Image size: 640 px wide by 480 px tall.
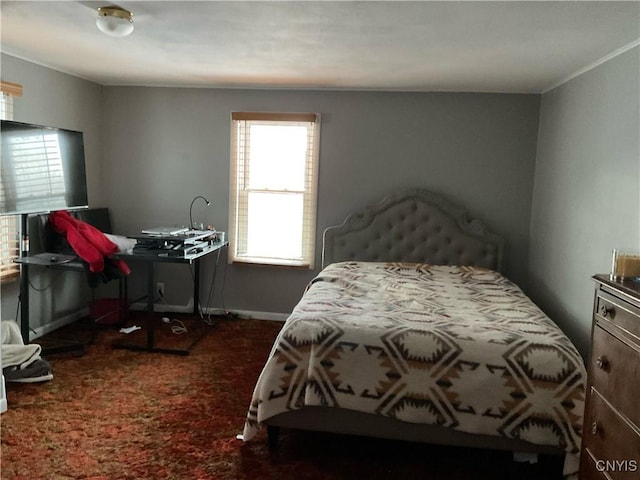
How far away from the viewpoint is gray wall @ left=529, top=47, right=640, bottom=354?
2.81 m

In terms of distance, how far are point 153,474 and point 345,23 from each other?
242cm

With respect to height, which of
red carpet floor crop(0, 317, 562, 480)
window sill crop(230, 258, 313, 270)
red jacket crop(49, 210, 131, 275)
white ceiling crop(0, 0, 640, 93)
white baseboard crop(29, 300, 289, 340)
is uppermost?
white ceiling crop(0, 0, 640, 93)

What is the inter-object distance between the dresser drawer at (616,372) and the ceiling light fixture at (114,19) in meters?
2.63

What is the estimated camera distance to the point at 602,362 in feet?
6.51

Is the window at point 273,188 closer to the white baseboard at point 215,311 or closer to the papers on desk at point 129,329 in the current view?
the white baseboard at point 215,311

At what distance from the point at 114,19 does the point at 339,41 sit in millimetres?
1236

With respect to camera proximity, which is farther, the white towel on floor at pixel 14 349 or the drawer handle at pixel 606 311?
the white towel on floor at pixel 14 349

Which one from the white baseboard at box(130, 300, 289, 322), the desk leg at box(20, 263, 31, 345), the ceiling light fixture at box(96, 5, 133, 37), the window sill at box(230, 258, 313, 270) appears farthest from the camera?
the white baseboard at box(130, 300, 289, 322)

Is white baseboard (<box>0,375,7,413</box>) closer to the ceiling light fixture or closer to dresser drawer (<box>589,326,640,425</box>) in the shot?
the ceiling light fixture

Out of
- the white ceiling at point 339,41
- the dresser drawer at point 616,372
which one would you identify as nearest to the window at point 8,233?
the white ceiling at point 339,41

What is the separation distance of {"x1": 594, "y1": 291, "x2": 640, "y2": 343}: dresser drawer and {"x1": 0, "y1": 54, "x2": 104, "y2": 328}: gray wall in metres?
3.95

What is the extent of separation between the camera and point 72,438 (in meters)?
2.64

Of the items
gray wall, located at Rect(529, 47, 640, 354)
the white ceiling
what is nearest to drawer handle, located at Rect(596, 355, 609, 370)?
gray wall, located at Rect(529, 47, 640, 354)

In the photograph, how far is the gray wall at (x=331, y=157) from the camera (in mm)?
4492
